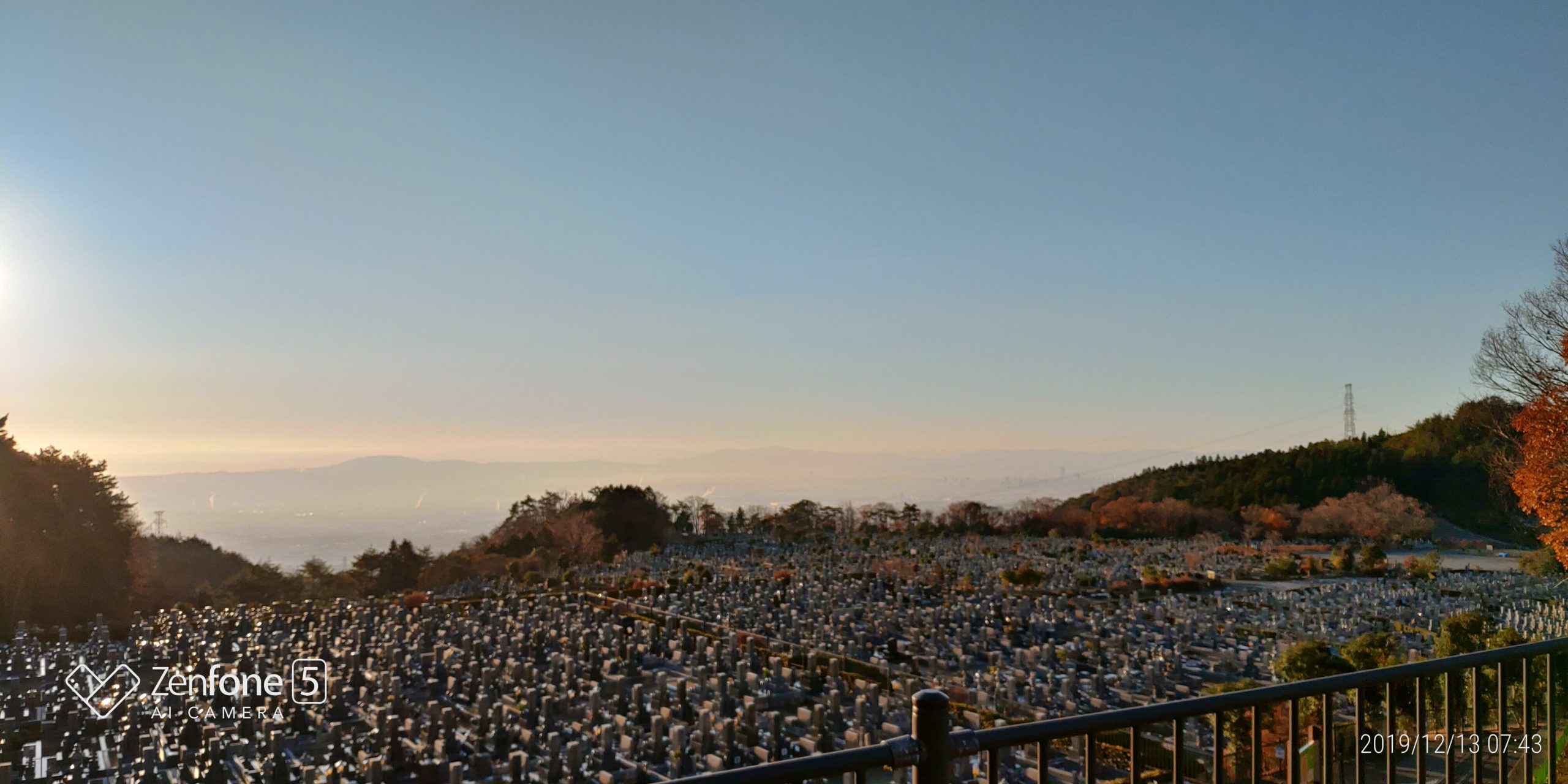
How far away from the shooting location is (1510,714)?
9.19 meters

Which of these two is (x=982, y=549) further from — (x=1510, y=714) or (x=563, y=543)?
(x=1510, y=714)

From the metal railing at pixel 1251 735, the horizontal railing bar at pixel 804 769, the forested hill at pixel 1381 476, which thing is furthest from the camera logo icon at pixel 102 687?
the forested hill at pixel 1381 476

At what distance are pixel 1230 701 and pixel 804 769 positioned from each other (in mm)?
1330

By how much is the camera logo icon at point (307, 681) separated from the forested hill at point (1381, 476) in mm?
45298

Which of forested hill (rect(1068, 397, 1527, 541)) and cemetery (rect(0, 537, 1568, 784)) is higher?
forested hill (rect(1068, 397, 1527, 541))

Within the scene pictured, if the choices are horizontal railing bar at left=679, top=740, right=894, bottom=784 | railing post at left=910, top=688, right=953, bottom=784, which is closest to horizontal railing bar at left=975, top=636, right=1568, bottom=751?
railing post at left=910, top=688, right=953, bottom=784

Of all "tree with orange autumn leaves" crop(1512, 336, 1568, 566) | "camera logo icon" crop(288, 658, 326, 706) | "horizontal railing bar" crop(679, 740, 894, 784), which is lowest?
"camera logo icon" crop(288, 658, 326, 706)

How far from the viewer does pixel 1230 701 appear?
229 centimetres

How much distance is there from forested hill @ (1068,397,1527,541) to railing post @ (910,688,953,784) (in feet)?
166

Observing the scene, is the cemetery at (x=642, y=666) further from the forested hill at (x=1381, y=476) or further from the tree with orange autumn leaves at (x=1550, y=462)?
the forested hill at (x=1381, y=476)

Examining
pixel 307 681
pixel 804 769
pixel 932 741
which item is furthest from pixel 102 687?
pixel 932 741

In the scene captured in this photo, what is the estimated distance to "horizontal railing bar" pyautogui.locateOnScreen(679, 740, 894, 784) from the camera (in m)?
1.60

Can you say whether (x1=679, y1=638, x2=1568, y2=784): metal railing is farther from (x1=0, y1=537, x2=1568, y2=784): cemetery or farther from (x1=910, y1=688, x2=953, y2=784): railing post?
(x1=0, y1=537, x2=1568, y2=784): cemetery

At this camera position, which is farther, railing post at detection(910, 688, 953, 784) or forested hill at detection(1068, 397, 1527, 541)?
forested hill at detection(1068, 397, 1527, 541)
